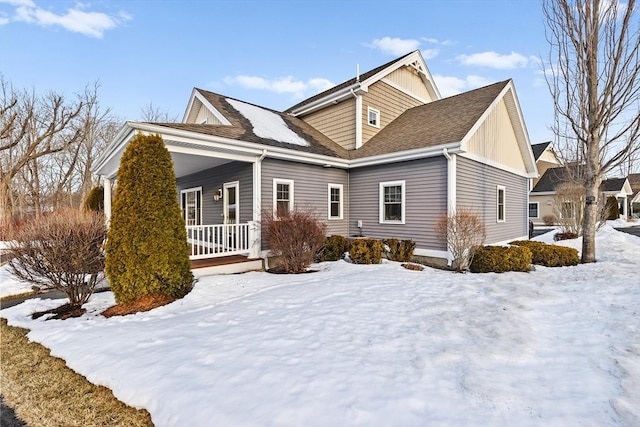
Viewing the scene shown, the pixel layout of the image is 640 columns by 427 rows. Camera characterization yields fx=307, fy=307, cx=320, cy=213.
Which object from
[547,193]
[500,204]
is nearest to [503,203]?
[500,204]

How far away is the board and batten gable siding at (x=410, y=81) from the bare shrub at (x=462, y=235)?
745cm

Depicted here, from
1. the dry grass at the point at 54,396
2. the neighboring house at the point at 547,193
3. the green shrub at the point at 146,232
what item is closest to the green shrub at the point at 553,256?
the green shrub at the point at 146,232

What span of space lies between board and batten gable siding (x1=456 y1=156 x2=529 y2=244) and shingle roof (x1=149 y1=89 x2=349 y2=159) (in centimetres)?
404

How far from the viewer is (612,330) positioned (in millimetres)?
3941

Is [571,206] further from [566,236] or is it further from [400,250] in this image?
[400,250]

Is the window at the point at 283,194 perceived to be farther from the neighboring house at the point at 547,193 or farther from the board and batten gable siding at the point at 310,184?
the neighboring house at the point at 547,193

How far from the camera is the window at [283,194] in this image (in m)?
9.27

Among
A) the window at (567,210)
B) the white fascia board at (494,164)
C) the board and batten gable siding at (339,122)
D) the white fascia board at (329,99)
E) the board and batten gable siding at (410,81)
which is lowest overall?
the window at (567,210)

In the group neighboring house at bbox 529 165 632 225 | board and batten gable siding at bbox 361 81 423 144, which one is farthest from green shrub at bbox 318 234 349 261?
neighboring house at bbox 529 165 632 225

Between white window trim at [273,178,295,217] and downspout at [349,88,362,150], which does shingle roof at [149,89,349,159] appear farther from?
white window trim at [273,178,295,217]

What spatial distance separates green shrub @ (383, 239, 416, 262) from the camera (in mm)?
9055

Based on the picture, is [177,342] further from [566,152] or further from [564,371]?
[566,152]

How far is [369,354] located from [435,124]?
30.0ft

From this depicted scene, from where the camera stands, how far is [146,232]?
5.29 metres
